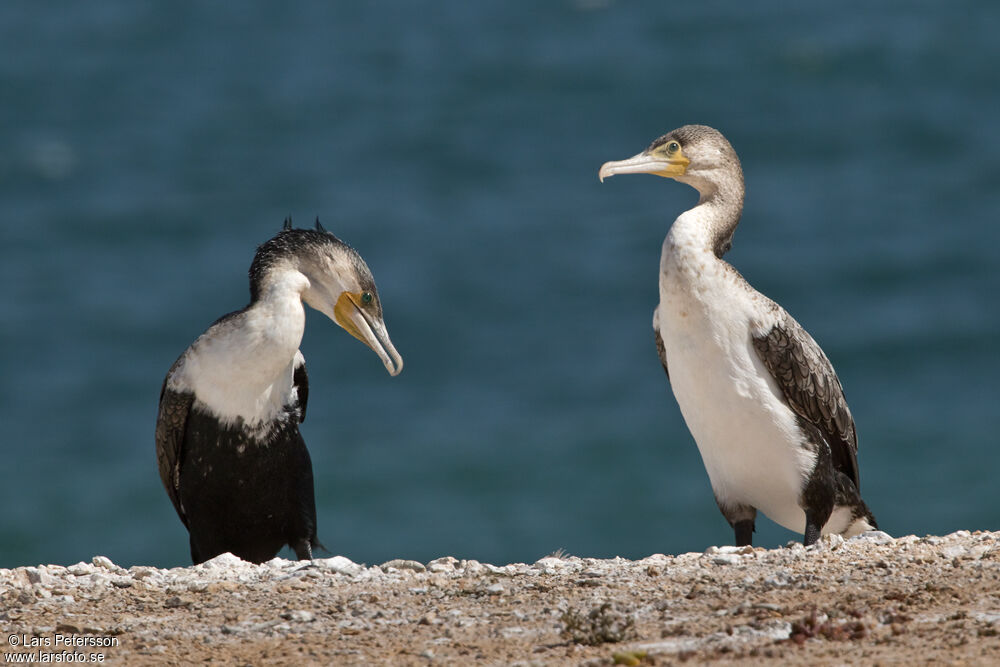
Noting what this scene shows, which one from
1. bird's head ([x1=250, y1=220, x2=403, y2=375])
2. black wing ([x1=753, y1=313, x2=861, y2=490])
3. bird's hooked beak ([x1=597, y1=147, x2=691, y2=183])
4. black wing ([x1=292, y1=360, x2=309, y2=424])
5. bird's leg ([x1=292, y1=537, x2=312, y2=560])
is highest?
bird's hooked beak ([x1=597, y1=147, x2=691, y2=183])

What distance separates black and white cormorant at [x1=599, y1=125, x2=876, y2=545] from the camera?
974cm

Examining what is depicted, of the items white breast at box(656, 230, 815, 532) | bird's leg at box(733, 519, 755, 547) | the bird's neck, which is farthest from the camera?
bird's leg at box(733, 519, 755, 547)

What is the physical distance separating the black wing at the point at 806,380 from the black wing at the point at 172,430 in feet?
11.8

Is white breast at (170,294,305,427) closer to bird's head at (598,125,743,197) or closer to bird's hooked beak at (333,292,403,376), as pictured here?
bird's hooked beak at (333,292,403,376)

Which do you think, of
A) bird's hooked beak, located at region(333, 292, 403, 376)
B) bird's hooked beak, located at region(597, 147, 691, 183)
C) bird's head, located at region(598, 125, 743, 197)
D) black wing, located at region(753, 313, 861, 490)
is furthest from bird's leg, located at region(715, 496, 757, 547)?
bird's hooked beak, located at region(333, 292, 403, 376)

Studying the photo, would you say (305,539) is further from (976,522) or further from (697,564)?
(976,522)

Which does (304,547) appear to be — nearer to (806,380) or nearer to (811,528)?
(811,528)

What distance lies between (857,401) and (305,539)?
28018mm

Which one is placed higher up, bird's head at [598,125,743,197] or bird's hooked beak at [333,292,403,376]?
bird's head at [598,125,743,197]

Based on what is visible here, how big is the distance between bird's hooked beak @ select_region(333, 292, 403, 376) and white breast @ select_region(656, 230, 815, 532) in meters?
1.76

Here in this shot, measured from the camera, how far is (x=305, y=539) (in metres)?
10.8

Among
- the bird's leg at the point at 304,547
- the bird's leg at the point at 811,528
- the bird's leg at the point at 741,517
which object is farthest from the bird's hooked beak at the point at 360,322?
the bird's leg at the point at 811,528

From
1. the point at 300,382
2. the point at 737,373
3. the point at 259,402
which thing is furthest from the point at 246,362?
the point at 737,373

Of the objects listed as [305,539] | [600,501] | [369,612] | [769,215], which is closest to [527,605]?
A: [369,612]
